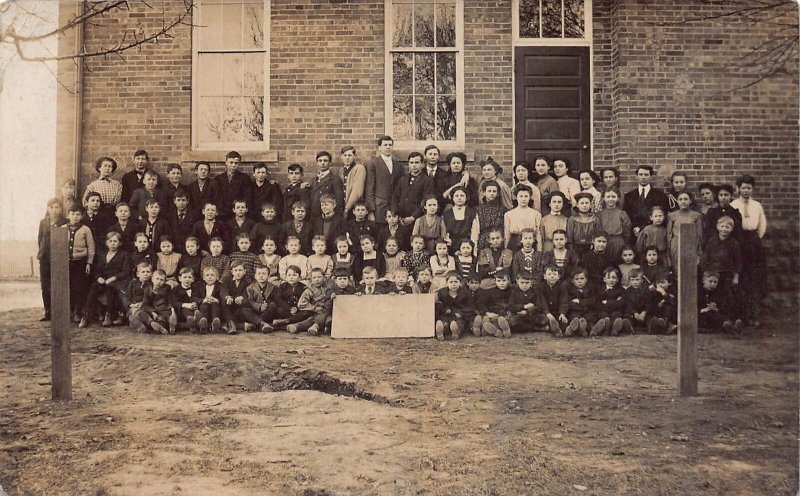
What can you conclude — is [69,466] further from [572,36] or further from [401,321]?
[572,36]

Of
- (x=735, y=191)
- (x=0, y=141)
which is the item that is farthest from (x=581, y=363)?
(x=0, y=141)

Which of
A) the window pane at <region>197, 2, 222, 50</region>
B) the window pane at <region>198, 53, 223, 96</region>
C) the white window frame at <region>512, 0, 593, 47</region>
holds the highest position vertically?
the white window frame at <region>512, 0, 593, 47</region>

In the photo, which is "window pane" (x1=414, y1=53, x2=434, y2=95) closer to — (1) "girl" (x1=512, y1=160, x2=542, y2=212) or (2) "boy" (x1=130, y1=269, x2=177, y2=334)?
(1) "girl" (x1=512, y1=160, x2=542, y2=212)

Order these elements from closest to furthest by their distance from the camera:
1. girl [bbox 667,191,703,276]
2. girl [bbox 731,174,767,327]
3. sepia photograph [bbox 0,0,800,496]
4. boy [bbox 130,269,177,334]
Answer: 1. sepia photograph [bbox 0,0,800,496]
2. girl [bbox 731,174,767,327]
3. boy [bbox 130,269,177,334]
4. girl [bbox 667,191,703,276]

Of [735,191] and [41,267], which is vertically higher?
[735,191]

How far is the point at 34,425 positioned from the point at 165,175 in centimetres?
250

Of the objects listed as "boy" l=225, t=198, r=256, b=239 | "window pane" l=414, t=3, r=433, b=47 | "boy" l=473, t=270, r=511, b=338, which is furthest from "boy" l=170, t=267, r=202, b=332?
"window pane" l=414, t=3, r=433, b=47

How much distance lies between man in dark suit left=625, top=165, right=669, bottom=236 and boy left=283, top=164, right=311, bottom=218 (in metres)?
3.01

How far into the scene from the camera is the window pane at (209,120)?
18.8 feet

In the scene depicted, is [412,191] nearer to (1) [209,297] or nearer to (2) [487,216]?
(2) [487,216]

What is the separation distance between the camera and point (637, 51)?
6059 millimetres

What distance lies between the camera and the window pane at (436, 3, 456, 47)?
607 centimetres

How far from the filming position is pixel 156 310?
5418 mm

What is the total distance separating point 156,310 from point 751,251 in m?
5.04
